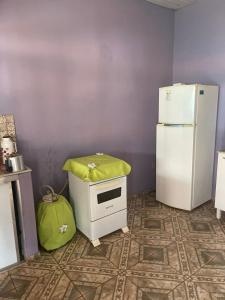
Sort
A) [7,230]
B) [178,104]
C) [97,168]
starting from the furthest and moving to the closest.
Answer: [178,104] → [97,168] → [7,230]

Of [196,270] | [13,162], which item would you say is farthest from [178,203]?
[13,162]

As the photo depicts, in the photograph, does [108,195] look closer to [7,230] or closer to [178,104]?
[7,230]

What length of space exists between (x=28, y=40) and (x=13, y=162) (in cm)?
119

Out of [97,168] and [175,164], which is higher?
[97,168]

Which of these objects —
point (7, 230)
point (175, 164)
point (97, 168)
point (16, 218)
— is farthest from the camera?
point (175, 164)

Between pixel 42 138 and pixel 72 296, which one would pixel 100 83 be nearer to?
pixel 42 138

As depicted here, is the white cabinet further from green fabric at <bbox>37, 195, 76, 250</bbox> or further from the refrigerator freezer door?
green fabric at <bbox>37, 195, 76, 250</bbox>

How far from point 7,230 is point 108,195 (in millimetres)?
948

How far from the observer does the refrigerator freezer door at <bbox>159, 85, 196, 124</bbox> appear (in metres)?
2.63

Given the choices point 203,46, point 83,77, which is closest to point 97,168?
point 83,77

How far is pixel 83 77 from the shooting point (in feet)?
8.60

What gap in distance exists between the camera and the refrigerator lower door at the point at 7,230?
1.88m

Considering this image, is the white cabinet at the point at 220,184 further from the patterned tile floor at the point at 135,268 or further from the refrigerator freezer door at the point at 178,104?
the refrigerator freezer door at the point at 178,104

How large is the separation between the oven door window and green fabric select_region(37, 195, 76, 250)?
0.35 m
